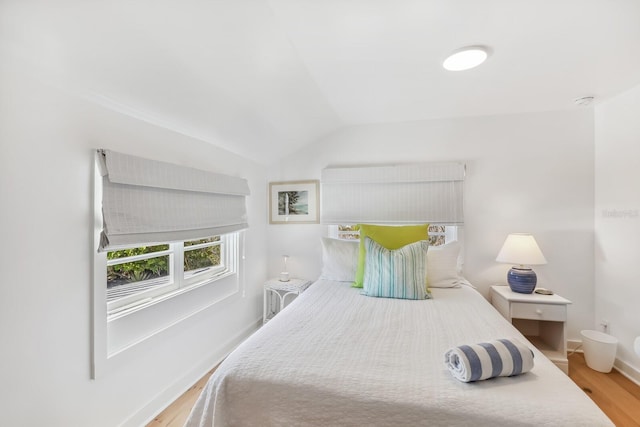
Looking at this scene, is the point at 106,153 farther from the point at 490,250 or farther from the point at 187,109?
the point at 490,250

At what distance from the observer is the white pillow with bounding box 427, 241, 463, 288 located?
2398 millimetres

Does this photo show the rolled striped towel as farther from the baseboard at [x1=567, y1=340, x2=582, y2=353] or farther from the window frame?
the baseboard at [x1=567, y1=340, x2=582, y2=353]

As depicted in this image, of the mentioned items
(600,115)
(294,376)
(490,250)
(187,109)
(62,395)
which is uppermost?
(600,115)

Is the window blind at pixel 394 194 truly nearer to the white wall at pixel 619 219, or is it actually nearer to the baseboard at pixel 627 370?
the white wall at pixel 619 219

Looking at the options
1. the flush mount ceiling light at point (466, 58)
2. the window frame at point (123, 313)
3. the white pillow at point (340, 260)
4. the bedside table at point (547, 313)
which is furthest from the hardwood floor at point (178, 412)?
the flush mount ceiling light at point (466, 58)

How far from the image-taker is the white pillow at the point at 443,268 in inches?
94.4

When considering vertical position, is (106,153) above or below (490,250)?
above

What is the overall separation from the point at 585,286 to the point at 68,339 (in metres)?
3.95

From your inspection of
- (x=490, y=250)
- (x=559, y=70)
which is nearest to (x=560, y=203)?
(x=490, y=250)

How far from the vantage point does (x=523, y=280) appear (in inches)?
95.5

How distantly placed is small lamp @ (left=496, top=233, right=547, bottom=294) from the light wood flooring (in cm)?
73

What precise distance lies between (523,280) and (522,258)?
0.21 m

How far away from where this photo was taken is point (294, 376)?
3.69 feet

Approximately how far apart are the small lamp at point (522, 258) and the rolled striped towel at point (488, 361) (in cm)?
154
